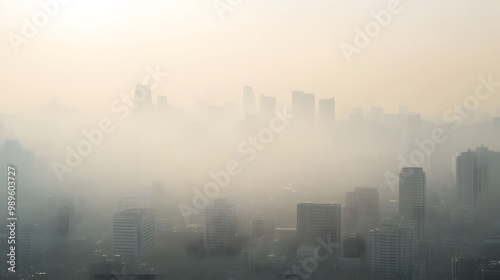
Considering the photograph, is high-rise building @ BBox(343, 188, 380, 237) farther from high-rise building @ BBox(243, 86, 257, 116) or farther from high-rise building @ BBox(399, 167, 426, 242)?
high-rise building @ BBox(243, 86, 257, 116)

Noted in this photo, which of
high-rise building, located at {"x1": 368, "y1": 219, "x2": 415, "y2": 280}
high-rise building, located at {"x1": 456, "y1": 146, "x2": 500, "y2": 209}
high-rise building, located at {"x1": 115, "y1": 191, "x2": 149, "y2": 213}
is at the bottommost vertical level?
high-rise building, located at {"x1": 368, "y1": 219, "x2": 415, "y2": 280}

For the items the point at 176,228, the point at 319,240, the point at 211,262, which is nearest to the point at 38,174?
the point at 176,228

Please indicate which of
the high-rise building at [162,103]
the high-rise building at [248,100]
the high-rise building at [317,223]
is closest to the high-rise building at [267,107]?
the high-rise building at [248,100]

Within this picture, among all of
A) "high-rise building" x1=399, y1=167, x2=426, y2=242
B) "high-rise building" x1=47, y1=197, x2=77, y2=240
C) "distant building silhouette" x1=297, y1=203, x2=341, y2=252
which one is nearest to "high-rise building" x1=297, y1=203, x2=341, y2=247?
"distant building silhouette" x1=297, y1=203, x2=341, y2=252

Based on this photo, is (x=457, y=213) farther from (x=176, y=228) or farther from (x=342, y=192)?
(x=176, y=228)

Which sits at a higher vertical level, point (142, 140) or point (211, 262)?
point (142, 140)

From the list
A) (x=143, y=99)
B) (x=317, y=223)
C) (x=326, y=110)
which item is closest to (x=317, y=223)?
(x=317, y=223)
